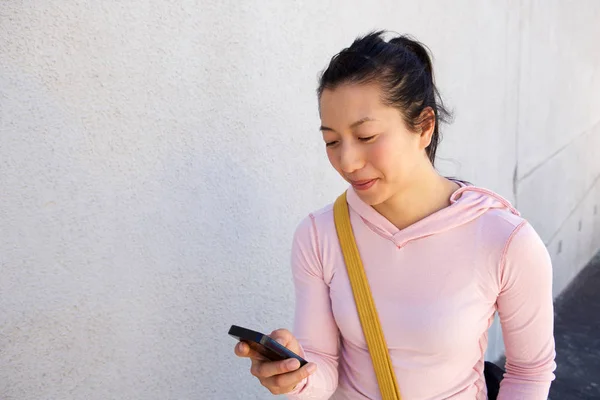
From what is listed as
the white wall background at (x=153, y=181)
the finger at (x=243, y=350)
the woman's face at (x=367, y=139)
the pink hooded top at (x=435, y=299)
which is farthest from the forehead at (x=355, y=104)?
the white wall background at (x=153, y=181)

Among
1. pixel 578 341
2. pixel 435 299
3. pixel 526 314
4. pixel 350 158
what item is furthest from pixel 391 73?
pixel 578 341

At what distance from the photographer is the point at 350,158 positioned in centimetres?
135

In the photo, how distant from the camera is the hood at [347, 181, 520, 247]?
1.41 m

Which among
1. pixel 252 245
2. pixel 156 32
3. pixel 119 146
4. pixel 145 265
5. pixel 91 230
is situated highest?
pixel 156 32

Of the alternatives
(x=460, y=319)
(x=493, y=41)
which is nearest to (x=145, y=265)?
(x=460, y=319)

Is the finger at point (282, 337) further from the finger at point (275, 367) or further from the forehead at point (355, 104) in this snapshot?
the forehead at point (355, 104)

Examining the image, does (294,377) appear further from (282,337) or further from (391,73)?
(391,73)

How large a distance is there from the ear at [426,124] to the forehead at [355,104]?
4.9 inches

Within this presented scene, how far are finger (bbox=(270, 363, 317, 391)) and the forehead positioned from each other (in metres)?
0.55

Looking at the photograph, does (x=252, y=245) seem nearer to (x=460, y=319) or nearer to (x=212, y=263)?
(x=212, y=263)

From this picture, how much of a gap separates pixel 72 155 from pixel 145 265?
42 cm

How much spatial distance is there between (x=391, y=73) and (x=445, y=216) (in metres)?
0.37

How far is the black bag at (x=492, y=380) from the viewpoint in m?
1.56

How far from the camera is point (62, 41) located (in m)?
1.55
